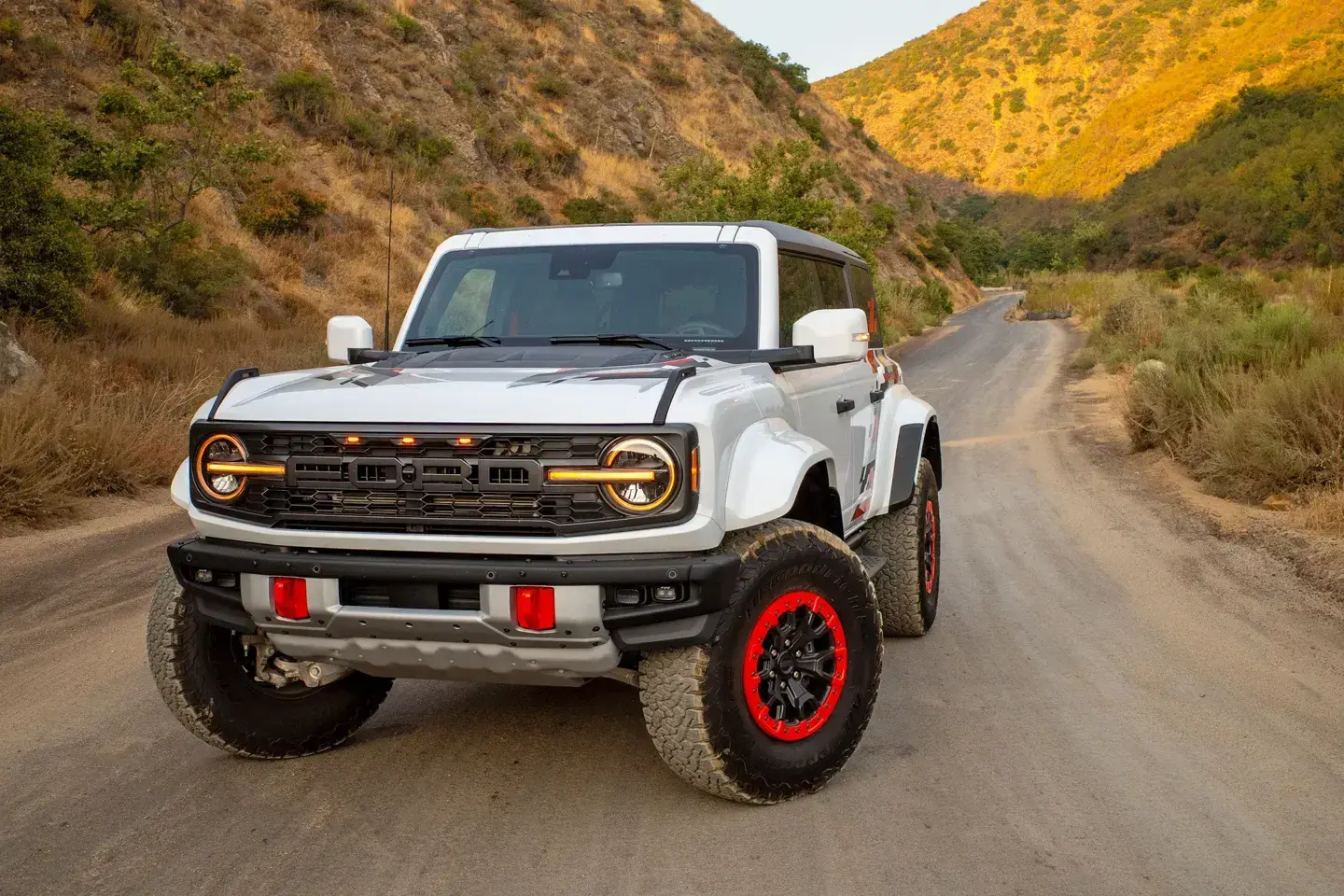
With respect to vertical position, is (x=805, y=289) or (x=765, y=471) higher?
(x=805, y=289)

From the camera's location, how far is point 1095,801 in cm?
388

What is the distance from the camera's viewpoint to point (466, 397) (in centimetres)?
359

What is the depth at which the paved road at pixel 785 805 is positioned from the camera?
341 cm

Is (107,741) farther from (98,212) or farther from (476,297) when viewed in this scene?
(98,212)

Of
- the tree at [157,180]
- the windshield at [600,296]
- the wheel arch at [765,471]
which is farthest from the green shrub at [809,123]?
the wheel arch at [765,471]

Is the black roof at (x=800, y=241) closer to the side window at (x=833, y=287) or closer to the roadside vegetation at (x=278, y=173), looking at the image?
the side window at (x=833, y=287)

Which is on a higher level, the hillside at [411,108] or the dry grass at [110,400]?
the hillside at [411,108]

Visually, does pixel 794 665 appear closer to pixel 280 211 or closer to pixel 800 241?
pixel 800 241

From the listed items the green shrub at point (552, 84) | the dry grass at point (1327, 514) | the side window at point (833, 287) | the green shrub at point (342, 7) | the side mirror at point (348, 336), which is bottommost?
the dry grass at point (1327, 514)

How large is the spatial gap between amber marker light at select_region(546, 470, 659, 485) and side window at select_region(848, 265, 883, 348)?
2999 mm

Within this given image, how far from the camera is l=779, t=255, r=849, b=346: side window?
4.93 m

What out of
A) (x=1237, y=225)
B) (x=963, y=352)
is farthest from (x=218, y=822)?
(x=1237, y=225)

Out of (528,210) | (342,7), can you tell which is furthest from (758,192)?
(342,7)

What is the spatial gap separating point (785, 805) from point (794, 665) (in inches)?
18.1
